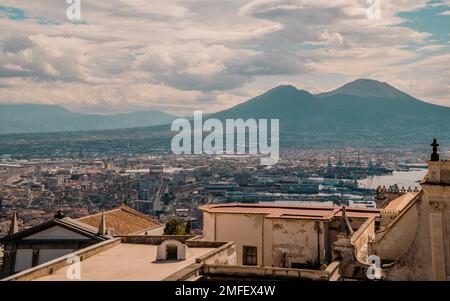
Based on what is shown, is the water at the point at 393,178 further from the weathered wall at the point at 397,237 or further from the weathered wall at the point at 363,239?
the weathered wall at the point at 397,237

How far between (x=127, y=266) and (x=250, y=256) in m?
5.66

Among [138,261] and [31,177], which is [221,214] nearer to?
[138,261]

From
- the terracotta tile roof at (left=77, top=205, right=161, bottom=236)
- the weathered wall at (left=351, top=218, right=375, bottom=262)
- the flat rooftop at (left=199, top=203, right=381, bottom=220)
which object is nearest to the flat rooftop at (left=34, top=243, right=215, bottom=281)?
the flat rooftop at (left=199, top=203, right=381, bottom=220)

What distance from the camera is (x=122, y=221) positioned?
2666cm

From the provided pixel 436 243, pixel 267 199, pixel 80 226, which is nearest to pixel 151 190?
pixel 267 199

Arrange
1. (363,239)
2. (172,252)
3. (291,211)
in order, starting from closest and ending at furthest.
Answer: (172,252) < (363,239) < (291,211)

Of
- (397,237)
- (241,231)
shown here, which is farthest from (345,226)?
(241,231)

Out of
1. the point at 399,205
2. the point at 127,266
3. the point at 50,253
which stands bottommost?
the point at 50,253

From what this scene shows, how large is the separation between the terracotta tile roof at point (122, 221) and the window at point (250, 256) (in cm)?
879

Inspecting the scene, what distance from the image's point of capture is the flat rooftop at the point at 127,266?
11383 millimetres

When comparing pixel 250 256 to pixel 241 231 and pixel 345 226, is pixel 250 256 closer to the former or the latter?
pixel 241 231
